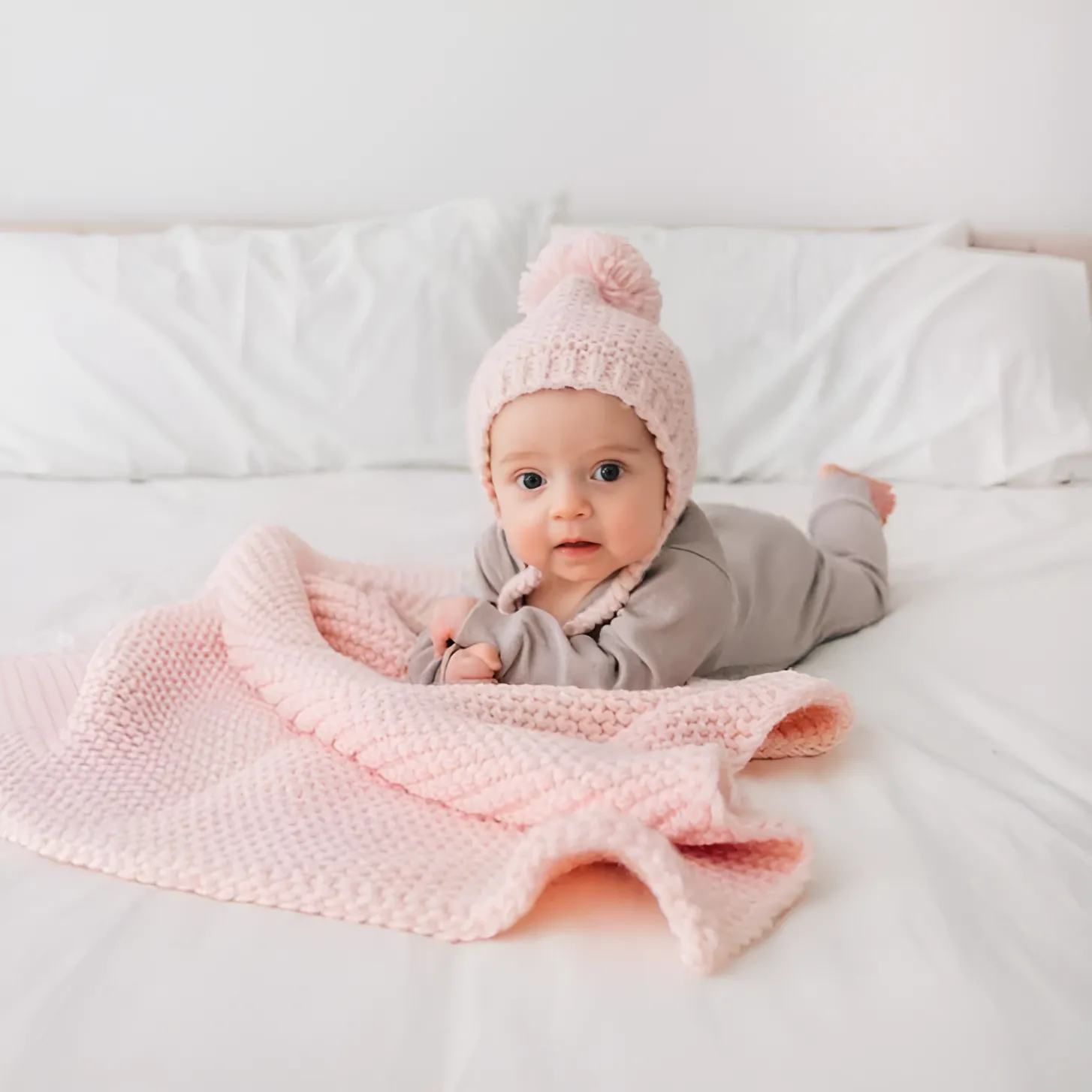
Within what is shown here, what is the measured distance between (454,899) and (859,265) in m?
1.43

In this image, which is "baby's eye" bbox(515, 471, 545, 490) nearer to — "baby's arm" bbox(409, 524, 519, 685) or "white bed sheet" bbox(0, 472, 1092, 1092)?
"baby's arm" bbox(409, 524, 519, 685)

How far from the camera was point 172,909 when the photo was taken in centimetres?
65

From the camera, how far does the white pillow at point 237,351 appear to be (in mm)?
1711

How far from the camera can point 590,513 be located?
0.94 meters

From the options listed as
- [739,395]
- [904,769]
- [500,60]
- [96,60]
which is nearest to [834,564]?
[904,769]

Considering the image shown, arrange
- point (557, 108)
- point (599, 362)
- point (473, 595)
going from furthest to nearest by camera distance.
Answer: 1. point (557, 108)
2. point (473, 595)
3. point (599, 362)

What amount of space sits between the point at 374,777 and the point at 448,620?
21 centimetres

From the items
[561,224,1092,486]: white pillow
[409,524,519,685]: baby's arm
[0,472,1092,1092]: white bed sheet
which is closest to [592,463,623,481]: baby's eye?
[409,524,519,685]: baby's arm

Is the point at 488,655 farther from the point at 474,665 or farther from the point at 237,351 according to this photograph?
the point at 237,351

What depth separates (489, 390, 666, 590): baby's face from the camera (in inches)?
36.7

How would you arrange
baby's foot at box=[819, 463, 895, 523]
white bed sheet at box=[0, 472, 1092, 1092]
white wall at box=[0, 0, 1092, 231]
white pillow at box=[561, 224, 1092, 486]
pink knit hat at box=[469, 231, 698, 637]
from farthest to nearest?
white wall at box=[0, 0, 1092, 231] → white pillow at box=[561, 224, 1092, 486] → baby's foot at box=[819, 463, 895, 523] → pink knit hat at box=[469, 231, 698, 637] → white bed sheet at box=[0, 472, 1092, 1092]

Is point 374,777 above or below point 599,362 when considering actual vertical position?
below

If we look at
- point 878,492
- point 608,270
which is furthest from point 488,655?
point 878,492

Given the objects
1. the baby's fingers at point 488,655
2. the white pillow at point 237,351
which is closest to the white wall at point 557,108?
the white pillow at point 237,351
